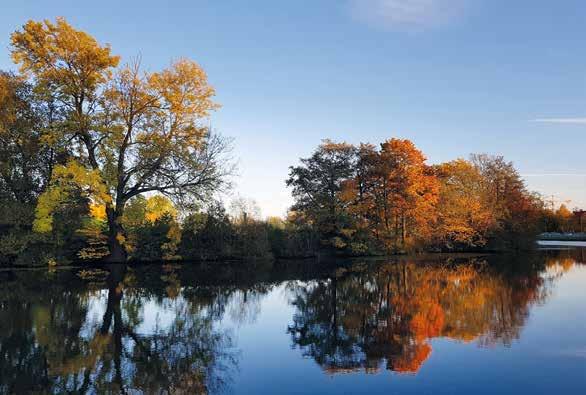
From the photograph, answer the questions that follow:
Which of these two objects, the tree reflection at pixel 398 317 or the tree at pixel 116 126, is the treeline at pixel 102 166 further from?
the tree reflection at pixel 398 317

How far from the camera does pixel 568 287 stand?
18594 mm

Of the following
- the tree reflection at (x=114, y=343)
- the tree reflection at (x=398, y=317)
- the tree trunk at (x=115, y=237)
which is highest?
the tree trunk at (x=115, y=237)

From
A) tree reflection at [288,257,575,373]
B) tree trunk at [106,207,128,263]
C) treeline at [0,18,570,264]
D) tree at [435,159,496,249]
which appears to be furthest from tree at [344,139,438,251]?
tree reflection at [288,257,575,373]

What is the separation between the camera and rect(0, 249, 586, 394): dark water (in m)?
6.97

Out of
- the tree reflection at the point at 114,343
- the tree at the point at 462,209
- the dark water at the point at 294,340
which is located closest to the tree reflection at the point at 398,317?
the dark water at the point at 294,340

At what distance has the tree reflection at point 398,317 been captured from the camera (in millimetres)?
8539

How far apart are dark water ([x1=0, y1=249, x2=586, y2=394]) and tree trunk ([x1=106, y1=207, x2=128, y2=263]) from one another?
12.0 m

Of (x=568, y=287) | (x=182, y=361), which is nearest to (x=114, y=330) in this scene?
(x=182, y=361)

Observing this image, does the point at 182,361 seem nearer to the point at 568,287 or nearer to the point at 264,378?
the point at 264,378

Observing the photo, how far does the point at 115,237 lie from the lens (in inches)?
1189

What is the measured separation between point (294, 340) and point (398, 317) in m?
3.36

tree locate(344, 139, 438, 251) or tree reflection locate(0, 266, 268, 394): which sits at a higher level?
tree locate(344, 139, 438, 251)

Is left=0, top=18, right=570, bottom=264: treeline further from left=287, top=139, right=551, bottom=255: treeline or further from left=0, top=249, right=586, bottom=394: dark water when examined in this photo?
left=0, top=249, right=586, bottom=394: dark water

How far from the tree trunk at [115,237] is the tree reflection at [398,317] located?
15.0 m
